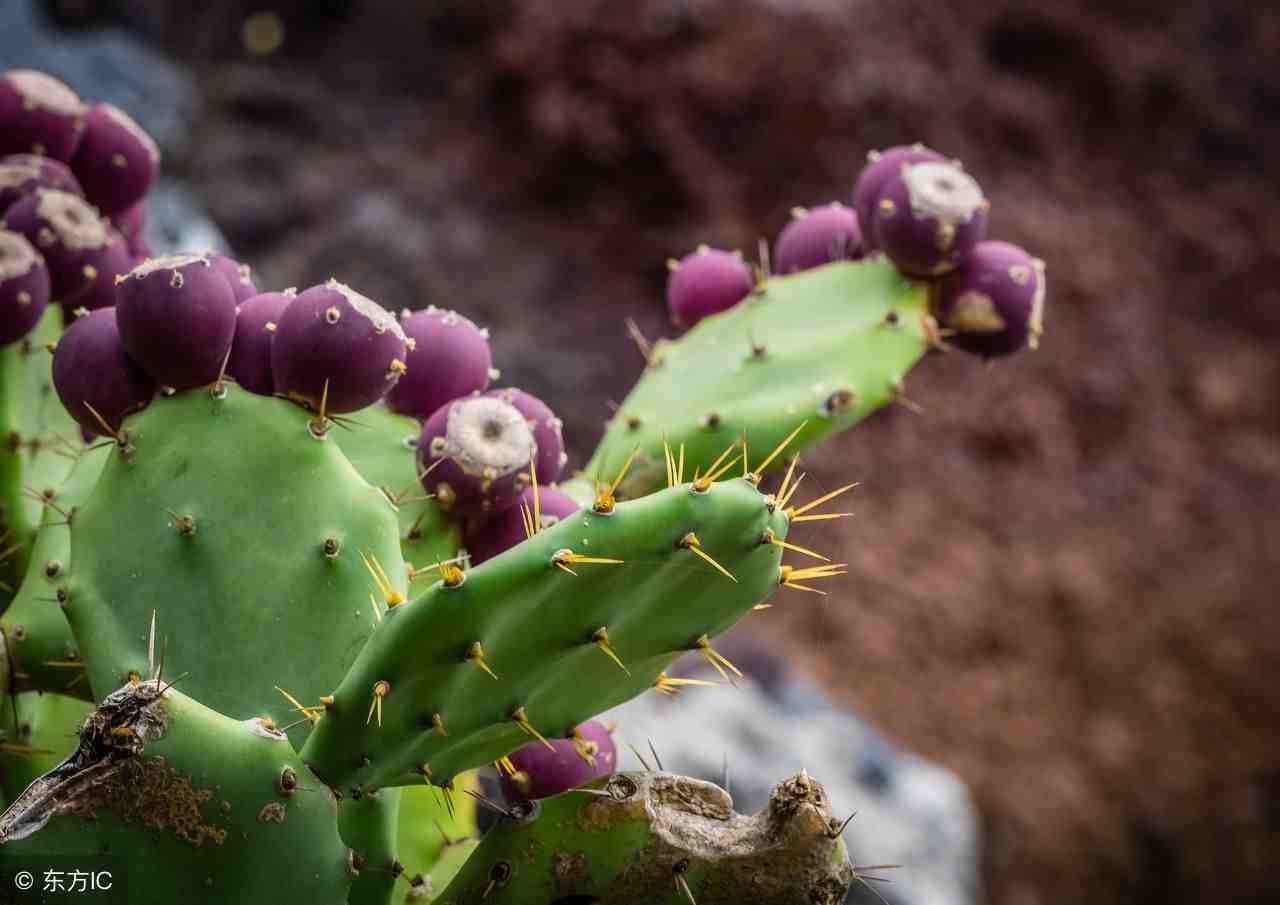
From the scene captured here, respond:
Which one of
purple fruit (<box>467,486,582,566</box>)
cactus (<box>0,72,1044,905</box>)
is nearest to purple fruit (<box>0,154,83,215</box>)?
cactus (<box>0,72,1044,905</box>)

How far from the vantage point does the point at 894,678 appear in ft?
12.3

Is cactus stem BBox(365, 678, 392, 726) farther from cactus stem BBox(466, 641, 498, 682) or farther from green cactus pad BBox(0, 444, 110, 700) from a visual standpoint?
green cactus pad BBox(0, 444, 110, 700)

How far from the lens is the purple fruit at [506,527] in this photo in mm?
1109

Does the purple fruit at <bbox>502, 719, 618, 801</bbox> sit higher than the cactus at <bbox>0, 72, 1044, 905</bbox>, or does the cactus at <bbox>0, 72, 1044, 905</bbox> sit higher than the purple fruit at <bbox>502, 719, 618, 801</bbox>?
the cactus at <bbox>0, 72, 1044, 905</bbox>

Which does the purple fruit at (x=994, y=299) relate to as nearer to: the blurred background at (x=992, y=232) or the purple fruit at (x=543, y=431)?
the purple fruit at (x=543, y=431)

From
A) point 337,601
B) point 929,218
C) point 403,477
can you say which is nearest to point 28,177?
point 403,477

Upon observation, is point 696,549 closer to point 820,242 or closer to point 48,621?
point 48,621

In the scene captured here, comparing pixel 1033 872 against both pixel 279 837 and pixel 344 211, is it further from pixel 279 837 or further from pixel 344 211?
pixel 279 837

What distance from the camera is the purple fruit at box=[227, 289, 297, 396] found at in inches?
40.3

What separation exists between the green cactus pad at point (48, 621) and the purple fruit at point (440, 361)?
248mm

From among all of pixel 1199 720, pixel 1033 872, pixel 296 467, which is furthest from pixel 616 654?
pixel 1199 720

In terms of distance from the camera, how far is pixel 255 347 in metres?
1.02

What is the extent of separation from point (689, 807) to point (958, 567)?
123 inches

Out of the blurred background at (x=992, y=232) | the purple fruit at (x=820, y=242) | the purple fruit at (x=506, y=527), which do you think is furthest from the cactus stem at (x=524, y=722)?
the blurred background at (x=992, y=232)
